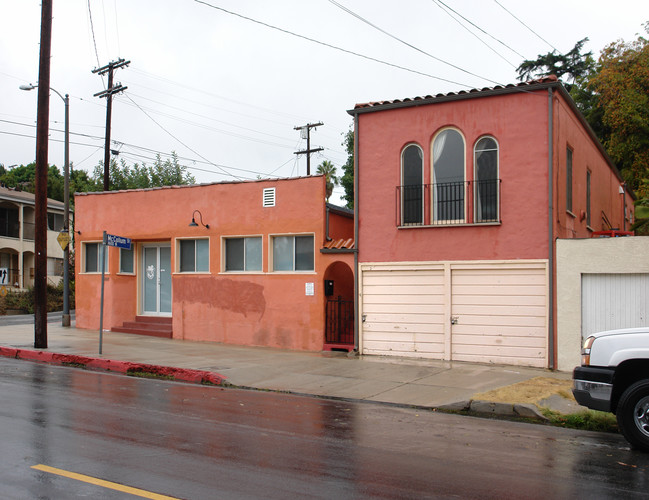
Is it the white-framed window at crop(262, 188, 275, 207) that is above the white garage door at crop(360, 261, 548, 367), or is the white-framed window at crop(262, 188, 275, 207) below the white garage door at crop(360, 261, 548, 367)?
above

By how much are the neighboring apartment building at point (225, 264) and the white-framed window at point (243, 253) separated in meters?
0.03

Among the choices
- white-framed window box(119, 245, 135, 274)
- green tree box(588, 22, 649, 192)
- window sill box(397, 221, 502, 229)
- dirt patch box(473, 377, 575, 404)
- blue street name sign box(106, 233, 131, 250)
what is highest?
green tree box(588, 22, 649, 192)

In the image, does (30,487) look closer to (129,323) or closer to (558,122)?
(558,122)

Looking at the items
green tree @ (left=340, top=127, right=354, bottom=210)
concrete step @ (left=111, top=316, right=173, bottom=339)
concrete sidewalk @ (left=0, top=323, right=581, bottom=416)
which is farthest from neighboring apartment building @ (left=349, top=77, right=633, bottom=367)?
green tree @ (left=340, top=127, right=354, bottom=210)

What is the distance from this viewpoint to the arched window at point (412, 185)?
15227 mm

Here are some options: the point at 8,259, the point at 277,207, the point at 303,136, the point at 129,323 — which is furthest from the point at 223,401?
the point at 8,259

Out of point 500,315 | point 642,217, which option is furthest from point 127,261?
point 642,217

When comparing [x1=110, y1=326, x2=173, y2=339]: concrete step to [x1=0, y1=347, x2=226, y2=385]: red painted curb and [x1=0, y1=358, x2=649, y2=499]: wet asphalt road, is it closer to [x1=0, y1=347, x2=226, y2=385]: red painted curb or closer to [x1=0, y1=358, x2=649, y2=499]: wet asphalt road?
[x1=0, y1=347, x2=226, y2=385]: red painted curb

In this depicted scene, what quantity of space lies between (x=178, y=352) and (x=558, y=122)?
10.5 metres

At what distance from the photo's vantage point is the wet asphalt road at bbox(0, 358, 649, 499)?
544 centimetres

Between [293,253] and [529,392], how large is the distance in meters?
8.17

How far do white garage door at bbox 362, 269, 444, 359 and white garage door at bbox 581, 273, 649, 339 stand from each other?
3.13 meters

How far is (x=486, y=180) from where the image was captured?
1448cm

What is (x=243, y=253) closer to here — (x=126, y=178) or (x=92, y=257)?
(x=92, y=257)
